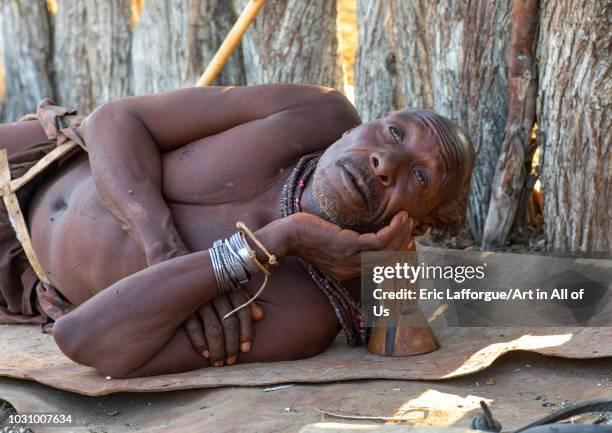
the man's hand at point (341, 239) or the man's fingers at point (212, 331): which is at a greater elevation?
the man's hand at point (341, 239)

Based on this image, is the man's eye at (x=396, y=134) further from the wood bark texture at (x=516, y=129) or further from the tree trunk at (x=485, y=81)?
the tree trunk at (x=485, y=81)

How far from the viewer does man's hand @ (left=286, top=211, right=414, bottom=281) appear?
312 cm

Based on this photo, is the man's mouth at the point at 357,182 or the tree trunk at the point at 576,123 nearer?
the man's mouth at the point at 357,182

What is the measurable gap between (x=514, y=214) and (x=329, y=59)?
1.74m

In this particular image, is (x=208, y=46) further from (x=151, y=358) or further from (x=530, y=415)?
(x=530, y=415)

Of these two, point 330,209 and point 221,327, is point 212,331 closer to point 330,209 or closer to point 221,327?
point 221,327

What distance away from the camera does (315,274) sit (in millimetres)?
3418

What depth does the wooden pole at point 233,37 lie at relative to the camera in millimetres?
5223

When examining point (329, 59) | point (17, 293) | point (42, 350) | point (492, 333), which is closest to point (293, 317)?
point (492, 333)

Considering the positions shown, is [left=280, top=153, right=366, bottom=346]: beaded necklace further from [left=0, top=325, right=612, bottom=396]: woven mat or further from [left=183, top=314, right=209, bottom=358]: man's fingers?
[left=183, top=314, right=209, bottom=358]: man's fingers

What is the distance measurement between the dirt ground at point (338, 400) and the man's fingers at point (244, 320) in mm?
257

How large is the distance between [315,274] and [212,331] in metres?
0.43

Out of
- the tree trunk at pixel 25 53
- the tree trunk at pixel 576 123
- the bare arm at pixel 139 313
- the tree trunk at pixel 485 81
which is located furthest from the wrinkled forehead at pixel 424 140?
the tree trunk at pixel 25 53

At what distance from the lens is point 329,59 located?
5.71 m
